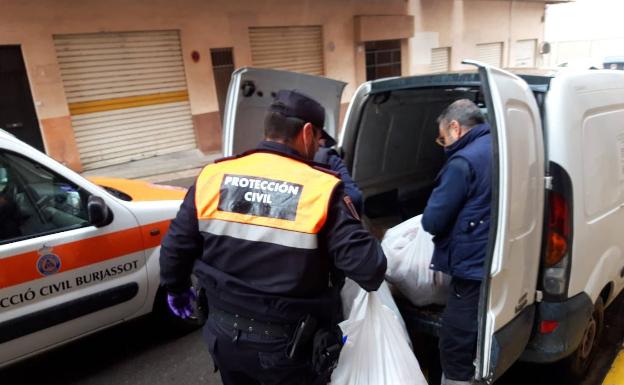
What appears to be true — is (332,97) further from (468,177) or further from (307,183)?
(307,183)

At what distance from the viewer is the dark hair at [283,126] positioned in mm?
1674

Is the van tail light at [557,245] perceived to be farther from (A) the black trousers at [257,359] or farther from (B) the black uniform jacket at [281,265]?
(A) the black trousers at [257,359]

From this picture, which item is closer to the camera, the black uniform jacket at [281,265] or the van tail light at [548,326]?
Result: the black uniform jacket at [281,265]

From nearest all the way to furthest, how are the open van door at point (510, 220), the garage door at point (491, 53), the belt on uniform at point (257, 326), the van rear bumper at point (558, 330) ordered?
the belt on uniform at point (257, 326)
the open van door at point (510, 220)
the van rear bumper at point (558, 330)
the garage door at point (491, 53)

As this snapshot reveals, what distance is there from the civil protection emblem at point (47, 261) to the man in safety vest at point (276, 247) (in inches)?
45.7

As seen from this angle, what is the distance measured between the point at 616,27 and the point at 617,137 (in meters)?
36.3

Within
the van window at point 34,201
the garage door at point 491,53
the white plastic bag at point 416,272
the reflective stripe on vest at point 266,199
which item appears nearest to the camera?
the reflective stripe on vest at point 266,199

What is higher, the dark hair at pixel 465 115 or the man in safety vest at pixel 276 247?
the dark hair at pixel 465 115

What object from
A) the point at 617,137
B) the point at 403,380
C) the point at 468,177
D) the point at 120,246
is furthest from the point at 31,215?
the point at 617,137

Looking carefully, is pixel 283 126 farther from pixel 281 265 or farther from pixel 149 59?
pixel 149 59

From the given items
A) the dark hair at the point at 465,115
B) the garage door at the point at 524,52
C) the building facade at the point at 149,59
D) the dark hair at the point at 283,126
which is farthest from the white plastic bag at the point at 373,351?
the garage door at the point at 524,52

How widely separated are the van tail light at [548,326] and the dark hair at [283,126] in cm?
152

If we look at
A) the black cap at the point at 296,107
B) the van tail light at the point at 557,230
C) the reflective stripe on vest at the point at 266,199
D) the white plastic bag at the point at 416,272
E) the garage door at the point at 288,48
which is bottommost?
the white plastic bag at the point at 416,272

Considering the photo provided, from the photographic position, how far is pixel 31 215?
263cm
